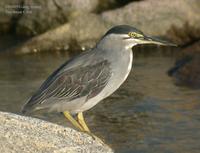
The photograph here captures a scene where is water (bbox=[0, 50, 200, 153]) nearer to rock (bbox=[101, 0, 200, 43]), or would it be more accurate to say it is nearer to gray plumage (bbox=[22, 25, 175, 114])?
rock (bbox=[101, 0, 200, 43])

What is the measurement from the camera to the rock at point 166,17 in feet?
48.3

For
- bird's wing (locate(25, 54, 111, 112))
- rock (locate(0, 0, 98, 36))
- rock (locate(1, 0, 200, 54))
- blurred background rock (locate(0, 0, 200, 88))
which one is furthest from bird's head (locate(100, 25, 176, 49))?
rock (locate(0, 0, 98, 36))

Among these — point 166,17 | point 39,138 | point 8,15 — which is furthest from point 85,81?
point 8,15

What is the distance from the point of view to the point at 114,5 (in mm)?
16000

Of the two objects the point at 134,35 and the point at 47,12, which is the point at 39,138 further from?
the point at 47,12

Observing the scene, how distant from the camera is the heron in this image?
7770 millimetres

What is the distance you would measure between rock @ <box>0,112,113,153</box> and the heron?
41cm

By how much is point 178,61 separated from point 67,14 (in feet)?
11.5

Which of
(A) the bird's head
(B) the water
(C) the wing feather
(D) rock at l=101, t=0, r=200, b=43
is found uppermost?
(A) the bird's head

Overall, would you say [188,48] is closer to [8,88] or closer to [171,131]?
[8,88]

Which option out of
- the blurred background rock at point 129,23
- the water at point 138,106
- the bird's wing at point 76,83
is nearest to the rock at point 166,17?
the blurred background rock at point 129,23

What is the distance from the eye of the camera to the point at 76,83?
25.7 feet

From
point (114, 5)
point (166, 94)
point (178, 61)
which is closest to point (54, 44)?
point (114, 5)

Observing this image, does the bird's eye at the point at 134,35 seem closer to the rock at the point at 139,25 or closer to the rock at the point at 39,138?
the rock at the point at 39,138
